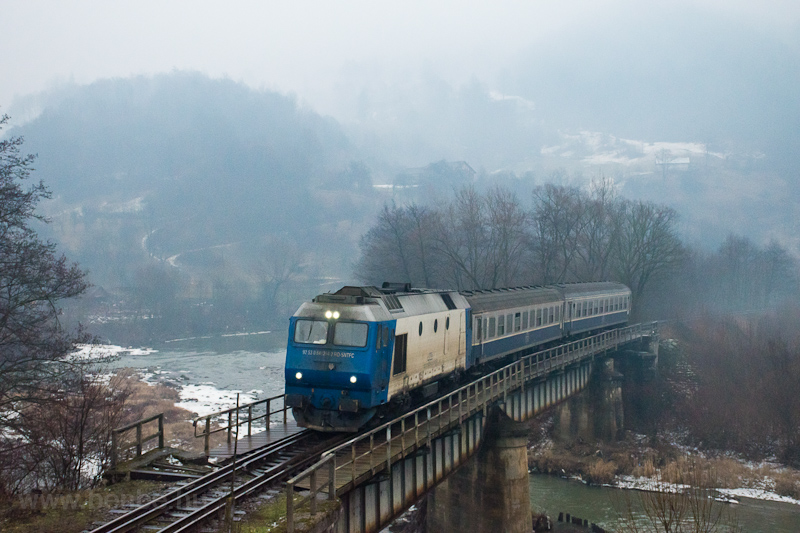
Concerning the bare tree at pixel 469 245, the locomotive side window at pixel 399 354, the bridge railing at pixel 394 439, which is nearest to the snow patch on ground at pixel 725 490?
the bridge railing at pixel 394 439

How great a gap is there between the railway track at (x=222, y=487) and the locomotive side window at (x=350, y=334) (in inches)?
113

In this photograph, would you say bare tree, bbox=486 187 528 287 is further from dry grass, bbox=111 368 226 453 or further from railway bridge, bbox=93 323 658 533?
dry grass, bbox=111 368 226 453

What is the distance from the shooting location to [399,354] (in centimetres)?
2034

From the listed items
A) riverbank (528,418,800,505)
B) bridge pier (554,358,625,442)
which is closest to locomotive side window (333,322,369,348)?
riverbank (528,418,800,505)

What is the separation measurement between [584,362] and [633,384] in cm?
1549

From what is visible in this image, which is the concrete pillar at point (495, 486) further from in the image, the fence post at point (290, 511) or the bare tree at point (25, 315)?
the fence post at point (290, 511)

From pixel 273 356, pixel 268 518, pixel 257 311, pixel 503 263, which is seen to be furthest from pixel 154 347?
pixel 268 518

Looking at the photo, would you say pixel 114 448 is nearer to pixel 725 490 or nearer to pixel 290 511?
pixel 290 511

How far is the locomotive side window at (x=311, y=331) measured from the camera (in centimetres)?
1944

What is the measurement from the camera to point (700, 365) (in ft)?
191

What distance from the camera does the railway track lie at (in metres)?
12.5

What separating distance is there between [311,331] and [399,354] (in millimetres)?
2828

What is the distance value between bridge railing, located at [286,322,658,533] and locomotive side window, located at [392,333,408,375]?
1392mm

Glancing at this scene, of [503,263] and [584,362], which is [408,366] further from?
[503,263]
